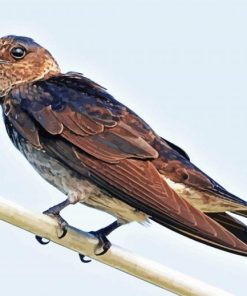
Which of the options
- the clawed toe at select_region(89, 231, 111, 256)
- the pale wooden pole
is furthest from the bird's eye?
the pale wooden pole

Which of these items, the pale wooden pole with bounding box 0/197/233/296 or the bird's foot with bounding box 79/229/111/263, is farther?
the bird's foot with bounding box 79/229/111/263

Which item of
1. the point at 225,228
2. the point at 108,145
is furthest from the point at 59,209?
the point at 225,228

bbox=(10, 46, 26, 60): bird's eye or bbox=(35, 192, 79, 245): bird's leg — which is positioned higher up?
bbox=(10, 46, 26, 60): bird's eye

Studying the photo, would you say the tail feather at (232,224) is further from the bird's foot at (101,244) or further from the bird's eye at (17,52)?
the bird's eye at (17,52)

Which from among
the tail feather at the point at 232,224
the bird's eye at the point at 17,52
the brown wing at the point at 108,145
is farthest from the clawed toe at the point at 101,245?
the bird's eye at the point at 17,52

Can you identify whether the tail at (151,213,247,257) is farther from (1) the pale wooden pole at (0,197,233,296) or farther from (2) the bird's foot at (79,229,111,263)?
(1) the pale wooden pole at (0,197,233,296)

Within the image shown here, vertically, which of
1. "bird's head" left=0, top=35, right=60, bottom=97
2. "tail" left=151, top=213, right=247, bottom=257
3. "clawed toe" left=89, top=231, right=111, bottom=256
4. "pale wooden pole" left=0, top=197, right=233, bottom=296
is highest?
"bird's head" left=0, top=35, right=60, bottom=97

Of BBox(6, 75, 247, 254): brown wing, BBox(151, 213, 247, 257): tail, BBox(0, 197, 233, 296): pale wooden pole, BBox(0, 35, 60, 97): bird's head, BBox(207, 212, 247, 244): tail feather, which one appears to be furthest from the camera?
BBox(0, 35, 60, 97): bird's head

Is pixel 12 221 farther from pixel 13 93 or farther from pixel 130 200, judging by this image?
pixel 13 93
